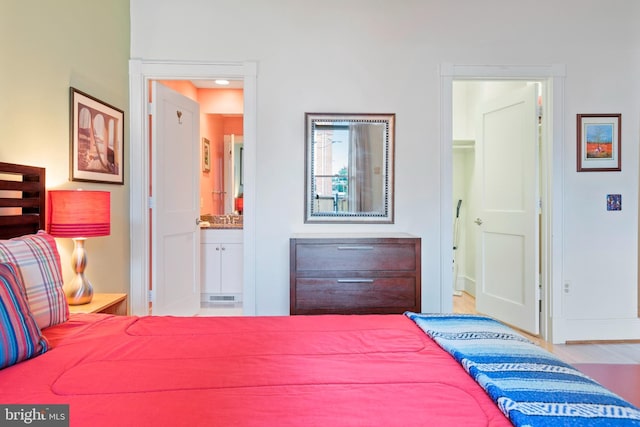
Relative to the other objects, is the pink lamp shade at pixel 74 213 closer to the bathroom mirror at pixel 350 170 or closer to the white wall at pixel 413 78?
the white wall at pixel 413 78

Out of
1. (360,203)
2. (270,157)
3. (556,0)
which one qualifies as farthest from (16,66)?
(556,0)

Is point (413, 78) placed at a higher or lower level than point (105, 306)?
higher

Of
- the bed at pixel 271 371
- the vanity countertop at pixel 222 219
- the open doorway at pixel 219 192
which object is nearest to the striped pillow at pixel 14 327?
the bed at pixel 271 371

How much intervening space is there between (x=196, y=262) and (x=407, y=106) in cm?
247

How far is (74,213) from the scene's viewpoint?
1948 millimetres

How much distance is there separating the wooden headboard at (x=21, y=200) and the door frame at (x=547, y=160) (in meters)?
2.72

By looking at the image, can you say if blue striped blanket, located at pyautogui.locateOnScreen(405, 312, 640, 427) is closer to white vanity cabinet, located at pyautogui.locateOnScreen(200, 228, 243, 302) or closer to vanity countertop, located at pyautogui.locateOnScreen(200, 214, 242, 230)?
white vanity cabinet, located at pyautogui.locateOnScreen(200, 228, 243, 302)

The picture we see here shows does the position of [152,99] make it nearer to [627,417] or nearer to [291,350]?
[291,350]

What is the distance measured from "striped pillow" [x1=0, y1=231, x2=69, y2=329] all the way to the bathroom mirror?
71.4 inches

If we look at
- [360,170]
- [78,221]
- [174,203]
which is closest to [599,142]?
[360,170]

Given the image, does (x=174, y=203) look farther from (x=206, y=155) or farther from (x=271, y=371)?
(x=271, y=371)

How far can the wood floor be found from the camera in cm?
155

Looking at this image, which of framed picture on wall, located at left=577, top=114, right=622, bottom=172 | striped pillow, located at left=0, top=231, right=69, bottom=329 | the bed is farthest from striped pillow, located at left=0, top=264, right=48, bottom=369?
framed picture on wall, located at left=577, top=114, right=622, bottom=172

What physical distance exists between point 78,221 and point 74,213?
0.05 metres
